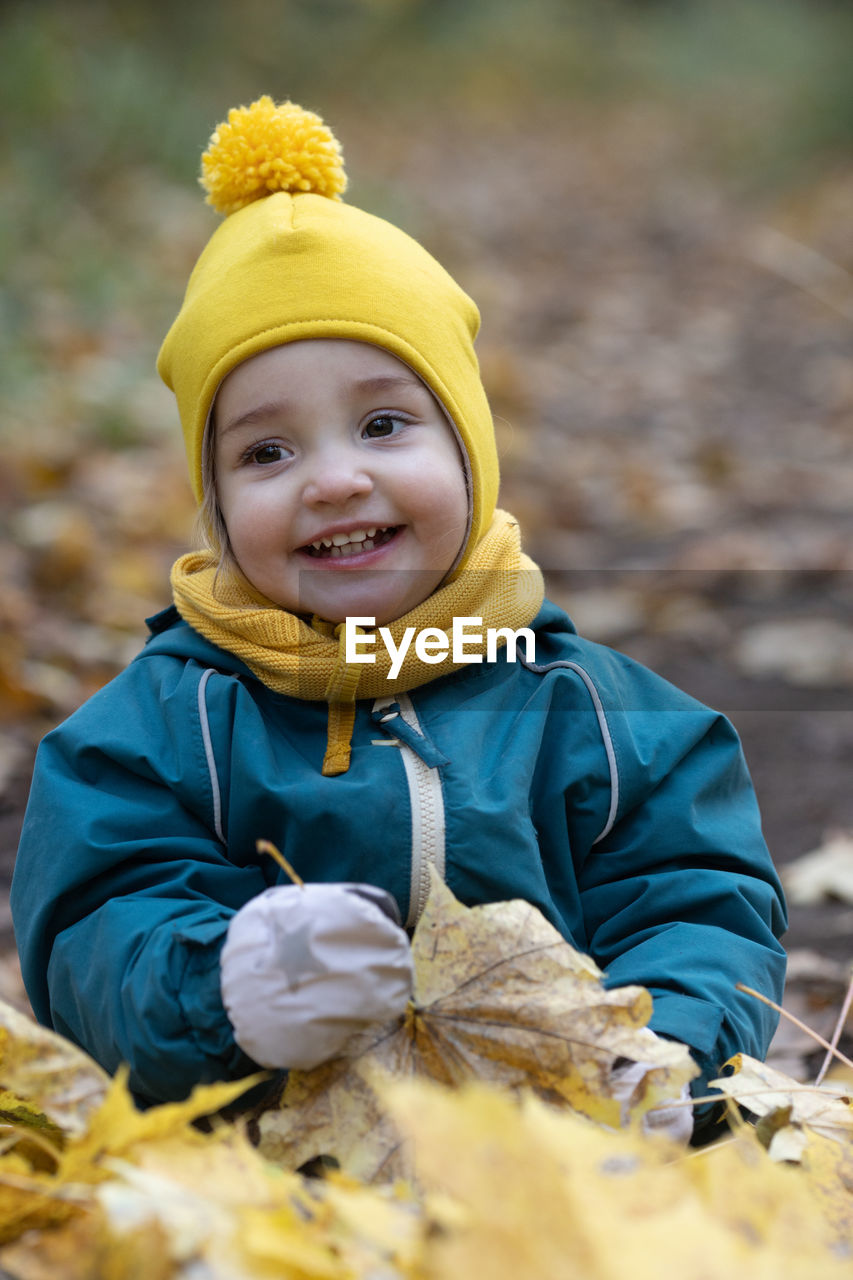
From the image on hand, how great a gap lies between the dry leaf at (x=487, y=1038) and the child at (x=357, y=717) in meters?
0.17

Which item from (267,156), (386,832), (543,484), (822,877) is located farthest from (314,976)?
(543,484)

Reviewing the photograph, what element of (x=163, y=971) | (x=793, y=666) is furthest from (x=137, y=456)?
(x=163, y=971)

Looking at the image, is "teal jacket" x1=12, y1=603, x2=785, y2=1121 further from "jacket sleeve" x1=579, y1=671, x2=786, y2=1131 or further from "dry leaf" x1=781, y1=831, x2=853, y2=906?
"dry leaf" x1=781, y1=831, x2=853, y2=906

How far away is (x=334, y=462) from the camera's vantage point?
1538 mm

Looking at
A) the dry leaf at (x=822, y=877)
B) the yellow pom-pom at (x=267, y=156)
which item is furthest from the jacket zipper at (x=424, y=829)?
the dry leaf at (x=822, y=877)

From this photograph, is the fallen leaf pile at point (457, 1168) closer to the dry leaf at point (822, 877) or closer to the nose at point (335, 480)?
the nose at point (335, 480)

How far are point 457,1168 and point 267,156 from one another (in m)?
1.34

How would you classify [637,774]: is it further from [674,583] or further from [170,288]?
[170,288]

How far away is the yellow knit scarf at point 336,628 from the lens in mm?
1558

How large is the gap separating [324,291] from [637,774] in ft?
2.24

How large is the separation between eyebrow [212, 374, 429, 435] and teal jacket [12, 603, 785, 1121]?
0.28 m

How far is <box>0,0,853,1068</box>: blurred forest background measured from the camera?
304cm

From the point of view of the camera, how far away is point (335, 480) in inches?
59.7

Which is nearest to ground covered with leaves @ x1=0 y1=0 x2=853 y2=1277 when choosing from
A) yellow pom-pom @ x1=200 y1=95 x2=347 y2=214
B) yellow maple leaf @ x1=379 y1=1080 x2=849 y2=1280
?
yellow maple leaf @ x1=379 y1=1080 x2=849 y2=1280
